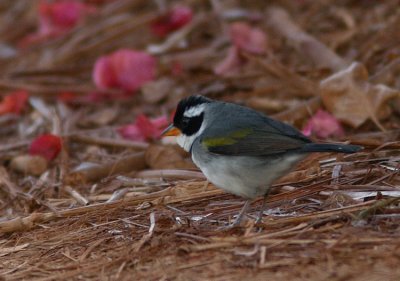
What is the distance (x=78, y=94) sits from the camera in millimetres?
8148

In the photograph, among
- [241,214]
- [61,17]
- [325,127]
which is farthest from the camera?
[61,17]

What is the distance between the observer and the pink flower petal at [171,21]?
8867 mm

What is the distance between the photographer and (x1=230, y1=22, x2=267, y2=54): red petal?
7938 mm

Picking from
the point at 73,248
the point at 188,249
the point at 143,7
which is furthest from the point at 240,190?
the point at 143,7

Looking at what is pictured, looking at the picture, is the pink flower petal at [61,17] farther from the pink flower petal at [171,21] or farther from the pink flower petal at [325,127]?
the pink flower petal at [325,127]

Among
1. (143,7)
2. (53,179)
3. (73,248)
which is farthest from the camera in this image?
(143,7)

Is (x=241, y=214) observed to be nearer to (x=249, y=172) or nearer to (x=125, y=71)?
(x=249, y=172)

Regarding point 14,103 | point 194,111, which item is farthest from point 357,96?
point 14,103

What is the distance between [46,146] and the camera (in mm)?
6547

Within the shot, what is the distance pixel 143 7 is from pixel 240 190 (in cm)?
524

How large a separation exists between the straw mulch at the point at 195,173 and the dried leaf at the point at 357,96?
0.07m

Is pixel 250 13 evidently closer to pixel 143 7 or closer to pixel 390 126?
pixel 143 7

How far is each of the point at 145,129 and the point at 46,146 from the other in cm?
84

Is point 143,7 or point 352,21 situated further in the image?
point 143,7
